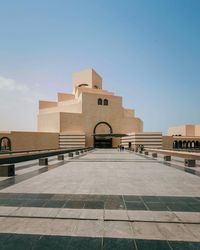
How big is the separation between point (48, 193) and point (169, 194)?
4.17m

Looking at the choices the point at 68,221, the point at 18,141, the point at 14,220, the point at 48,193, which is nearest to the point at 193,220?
the point at 68,221

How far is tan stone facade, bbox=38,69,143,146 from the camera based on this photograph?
48.0m

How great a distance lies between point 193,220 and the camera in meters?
4.00

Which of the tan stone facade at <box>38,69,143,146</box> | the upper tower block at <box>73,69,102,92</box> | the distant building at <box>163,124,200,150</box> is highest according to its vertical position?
the upper tower block at <box>73,69,102,92</box>

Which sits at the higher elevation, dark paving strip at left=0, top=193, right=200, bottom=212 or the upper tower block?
the upper tower block

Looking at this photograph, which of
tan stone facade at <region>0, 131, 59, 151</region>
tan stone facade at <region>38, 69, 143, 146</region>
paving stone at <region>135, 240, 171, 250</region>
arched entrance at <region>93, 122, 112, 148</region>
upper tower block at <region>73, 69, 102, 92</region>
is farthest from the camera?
upper tower block at <region>73, 69, 102, 92</region>

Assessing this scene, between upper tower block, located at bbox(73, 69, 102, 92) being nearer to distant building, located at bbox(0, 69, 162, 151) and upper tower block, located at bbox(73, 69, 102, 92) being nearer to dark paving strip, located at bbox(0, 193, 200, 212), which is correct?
distant building, located at bbox(0, 69, 162, 151)

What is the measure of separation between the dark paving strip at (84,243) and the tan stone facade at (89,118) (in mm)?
42887

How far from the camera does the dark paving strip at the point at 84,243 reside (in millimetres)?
2969

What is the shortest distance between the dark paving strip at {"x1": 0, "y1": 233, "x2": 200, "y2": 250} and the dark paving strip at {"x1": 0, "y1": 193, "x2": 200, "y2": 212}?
1589mm

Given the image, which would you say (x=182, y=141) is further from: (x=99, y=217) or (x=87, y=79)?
(x=99, y=217)

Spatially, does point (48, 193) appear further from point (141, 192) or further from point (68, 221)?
point (141, 192)

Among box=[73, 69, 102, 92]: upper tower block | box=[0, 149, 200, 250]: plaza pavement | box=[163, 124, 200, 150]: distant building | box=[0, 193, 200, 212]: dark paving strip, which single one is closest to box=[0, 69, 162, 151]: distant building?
box=[163, 124, 200, 150]: distant building

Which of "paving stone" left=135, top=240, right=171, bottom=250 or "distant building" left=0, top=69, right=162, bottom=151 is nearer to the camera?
"paving stone" left=135, top=240, right=171, bottom=250
